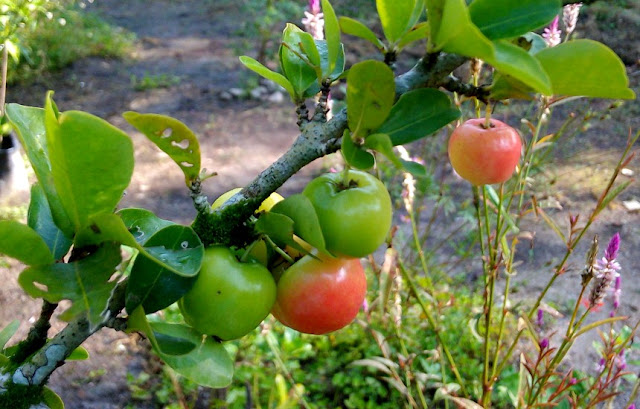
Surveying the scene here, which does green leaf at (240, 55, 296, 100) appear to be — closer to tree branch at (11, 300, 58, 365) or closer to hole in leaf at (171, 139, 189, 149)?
hole in leaf at (171, 139, 189, 149)

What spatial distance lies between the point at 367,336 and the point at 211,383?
1736 millimetres

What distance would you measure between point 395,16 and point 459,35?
0.29ft

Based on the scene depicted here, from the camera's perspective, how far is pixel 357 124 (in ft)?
1.29

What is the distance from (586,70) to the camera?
1.18 feet

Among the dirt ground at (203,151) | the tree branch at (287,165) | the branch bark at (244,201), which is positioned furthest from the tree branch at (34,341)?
the dirt ground at (203,151)

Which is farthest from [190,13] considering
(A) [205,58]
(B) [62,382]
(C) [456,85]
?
(C) [456,85]

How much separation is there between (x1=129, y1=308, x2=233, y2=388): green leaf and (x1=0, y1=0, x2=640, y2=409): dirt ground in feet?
3.98

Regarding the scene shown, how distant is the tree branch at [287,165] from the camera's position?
0.41 metres

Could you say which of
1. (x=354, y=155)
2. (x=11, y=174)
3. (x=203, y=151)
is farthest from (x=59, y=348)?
(x=203, y=151)

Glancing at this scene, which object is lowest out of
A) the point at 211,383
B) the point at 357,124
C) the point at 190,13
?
the point at 190,13

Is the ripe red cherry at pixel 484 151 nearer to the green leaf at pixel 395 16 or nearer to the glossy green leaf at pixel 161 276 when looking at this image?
the green leaf at pixel 395 16

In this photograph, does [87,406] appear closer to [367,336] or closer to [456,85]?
[367,336]

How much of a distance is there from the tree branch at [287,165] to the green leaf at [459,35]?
0.04 meters

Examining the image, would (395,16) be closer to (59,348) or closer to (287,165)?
(287,165)
